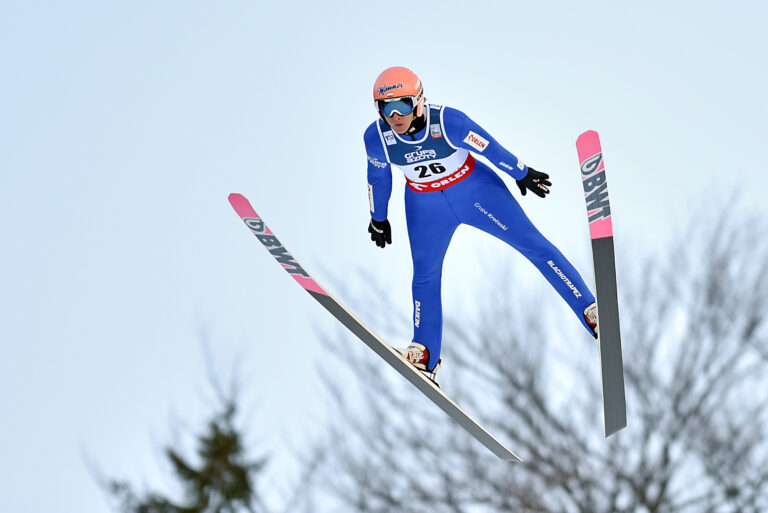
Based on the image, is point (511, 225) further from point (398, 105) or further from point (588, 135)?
point (398, 105)

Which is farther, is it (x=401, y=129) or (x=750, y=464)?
(x=750, y=464)

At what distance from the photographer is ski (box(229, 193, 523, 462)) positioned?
6207mm

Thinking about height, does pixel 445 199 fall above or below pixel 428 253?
above

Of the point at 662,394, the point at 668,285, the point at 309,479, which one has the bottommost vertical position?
the point at 662,394

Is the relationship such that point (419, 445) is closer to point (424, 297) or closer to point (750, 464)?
point (750, 464)

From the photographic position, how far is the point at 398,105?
558cm

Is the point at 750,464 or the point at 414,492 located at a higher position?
the point at 414,492

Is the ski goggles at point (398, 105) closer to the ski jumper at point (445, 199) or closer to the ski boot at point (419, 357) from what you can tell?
the ski jumper at point (445, 199)

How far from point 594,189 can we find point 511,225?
2.28 feet

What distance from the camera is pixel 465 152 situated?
5977 mm

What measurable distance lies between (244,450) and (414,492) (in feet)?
19.6

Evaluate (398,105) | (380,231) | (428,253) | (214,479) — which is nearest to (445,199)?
(428,253)

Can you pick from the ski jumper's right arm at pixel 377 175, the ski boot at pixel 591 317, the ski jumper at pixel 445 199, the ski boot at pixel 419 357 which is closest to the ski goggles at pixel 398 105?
the ski jumper at pixel 445 199

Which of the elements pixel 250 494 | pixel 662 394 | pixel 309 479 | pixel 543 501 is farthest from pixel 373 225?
pixel 250 494
